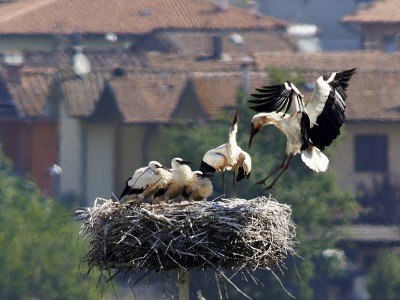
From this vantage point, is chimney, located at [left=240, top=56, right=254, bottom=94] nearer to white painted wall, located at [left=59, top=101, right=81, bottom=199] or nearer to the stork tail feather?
white painted wall, located at [left=59, top=101, right=81, bottom=199]

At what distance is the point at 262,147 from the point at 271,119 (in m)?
18.6

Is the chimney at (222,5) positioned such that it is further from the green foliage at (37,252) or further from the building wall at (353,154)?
the green foliage at (37,252)

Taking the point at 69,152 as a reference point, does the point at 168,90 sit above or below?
above

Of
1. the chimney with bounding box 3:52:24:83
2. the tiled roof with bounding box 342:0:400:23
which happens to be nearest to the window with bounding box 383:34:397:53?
the tiled roof with bounding box 342:0:400:23

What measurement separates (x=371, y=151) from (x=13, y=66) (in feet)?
27.3

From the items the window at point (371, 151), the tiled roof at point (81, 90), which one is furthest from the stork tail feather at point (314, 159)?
the window at point (371, 151)

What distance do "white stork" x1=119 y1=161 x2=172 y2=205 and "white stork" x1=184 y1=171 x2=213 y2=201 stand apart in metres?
0.15

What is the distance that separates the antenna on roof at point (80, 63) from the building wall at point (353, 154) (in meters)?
5.40

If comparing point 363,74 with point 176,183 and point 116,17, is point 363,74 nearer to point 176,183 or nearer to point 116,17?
point 116,17

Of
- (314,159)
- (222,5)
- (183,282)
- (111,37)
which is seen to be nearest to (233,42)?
(111,37)

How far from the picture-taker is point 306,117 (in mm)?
14531

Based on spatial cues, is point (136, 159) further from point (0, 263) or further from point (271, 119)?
point (271, 119)

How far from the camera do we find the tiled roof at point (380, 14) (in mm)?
48156

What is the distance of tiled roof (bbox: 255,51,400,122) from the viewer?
39375 millimetres
